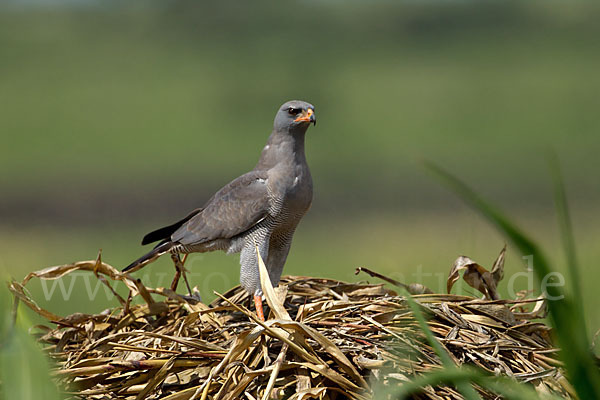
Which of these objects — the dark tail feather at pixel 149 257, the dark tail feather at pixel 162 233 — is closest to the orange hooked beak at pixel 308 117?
the dark tail feather at pixel 162 233

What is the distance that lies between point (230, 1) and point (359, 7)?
7762 mm

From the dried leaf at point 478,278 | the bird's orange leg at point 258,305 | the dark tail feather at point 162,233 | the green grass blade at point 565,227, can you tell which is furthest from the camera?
the dark tail feather at point 162,233

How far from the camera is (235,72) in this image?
3147 centimetres

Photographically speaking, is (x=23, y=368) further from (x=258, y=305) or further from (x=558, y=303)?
(x=258, y=305)

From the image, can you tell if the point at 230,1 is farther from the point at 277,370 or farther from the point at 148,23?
the point at 277,370

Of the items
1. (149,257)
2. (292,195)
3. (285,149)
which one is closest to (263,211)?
(292,195)

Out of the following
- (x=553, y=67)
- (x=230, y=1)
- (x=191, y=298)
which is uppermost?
(x=230, y=1)

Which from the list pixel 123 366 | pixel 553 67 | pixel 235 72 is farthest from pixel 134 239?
pixel 553 67

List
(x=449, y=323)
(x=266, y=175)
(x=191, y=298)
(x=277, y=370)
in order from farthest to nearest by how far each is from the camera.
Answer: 1. (x=266, y=175)
2. (x=191, y=298)
3. (x=449, y=323)
4. (x=277, y=370)

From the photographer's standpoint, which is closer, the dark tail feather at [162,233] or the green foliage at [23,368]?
the green foliage at [23,368]

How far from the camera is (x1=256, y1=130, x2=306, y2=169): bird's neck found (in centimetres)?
383

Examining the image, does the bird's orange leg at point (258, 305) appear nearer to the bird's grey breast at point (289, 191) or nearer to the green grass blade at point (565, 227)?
the bird's grey breast at point (289, 191)

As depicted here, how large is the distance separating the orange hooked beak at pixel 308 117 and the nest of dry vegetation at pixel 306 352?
1103 millimetres

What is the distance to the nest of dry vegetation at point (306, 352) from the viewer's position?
8.14 ft
